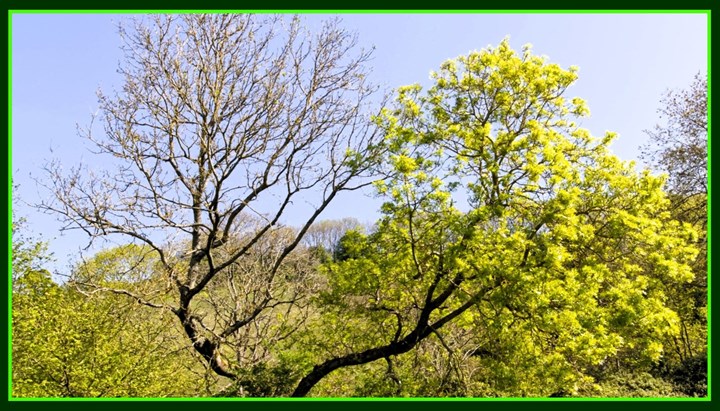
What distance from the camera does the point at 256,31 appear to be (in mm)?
11703

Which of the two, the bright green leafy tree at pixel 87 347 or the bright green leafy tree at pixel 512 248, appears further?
the bright green leafy tree at pixel 87 347

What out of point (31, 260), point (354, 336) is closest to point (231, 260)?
point (354, 336)

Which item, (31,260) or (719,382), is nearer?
(719,382)

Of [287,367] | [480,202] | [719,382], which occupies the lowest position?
[719,382]

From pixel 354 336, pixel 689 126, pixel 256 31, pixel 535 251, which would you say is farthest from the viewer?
pixel 689 126

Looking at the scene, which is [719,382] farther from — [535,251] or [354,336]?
[354,336]

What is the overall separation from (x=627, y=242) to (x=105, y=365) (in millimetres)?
14507

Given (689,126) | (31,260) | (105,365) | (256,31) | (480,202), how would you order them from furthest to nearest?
(31,260) → (689,126) → (105,365) → (256,31) → (480,202)

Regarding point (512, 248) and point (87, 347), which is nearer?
point (512, 248)

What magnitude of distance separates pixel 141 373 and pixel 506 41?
14.0 m

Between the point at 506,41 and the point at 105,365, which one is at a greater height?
the point at 506,41

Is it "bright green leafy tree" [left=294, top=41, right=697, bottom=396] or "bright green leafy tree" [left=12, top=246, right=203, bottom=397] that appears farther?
"bright green leafy tree" [left=12, top=246, right=203, bottom=397]

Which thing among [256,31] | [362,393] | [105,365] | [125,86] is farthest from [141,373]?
[256,31]

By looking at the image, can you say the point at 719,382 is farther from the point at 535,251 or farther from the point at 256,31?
the point at 256,31
